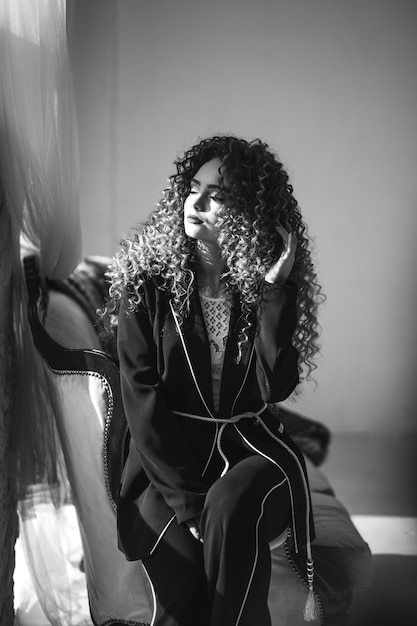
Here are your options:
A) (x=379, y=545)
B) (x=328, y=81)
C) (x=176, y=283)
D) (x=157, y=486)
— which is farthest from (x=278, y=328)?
(x=328, y=81)

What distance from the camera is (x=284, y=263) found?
1.93 m

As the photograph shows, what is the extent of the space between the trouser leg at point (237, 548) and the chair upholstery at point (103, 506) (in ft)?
0.71

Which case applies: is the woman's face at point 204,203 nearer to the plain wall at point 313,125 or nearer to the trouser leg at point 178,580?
the trouser leg at point 178,580

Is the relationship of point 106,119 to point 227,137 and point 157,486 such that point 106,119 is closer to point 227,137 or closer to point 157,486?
point 227,137

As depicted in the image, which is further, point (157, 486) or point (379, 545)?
point (379, 545)

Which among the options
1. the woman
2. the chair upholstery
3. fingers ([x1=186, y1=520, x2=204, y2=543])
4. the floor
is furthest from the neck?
the floor

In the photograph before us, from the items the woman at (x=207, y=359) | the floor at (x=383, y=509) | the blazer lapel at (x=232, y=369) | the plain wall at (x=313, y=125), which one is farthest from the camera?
the plain wall at (x=313, y=125)

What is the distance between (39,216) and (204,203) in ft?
2.02

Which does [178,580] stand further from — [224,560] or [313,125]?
[313,125]

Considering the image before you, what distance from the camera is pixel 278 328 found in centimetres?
193

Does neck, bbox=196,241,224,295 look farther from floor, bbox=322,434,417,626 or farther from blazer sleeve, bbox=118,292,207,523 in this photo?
floor, bbox=322,434,417,626

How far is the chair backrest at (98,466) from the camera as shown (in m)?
2.13

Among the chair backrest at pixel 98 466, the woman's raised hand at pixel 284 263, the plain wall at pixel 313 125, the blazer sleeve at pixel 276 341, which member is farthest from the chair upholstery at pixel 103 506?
the plain wall at pixel 313 125

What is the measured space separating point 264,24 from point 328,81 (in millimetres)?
467
